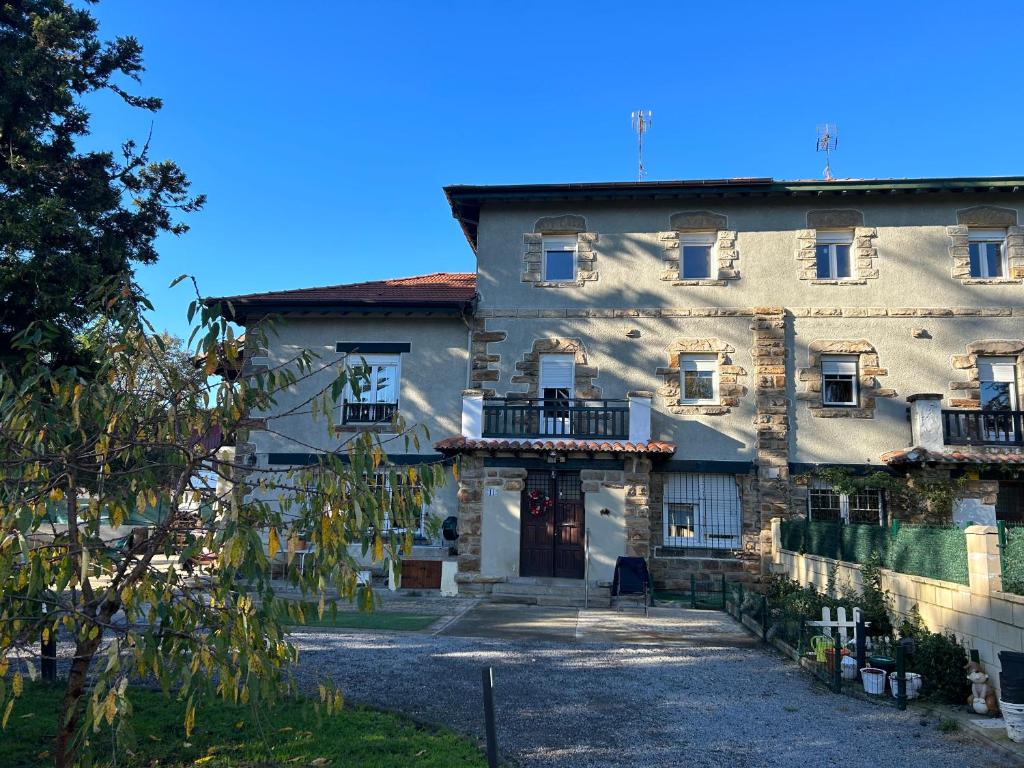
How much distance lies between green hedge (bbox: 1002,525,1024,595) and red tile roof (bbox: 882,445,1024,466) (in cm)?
906

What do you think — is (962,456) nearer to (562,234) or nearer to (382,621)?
(562,234)

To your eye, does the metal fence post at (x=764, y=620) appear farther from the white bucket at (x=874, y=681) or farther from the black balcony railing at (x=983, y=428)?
the black balcony railing at (x=983, y=428)

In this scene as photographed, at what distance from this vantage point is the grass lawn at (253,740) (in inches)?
209

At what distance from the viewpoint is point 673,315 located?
1748 cm

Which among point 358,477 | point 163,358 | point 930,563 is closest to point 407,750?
point 358,477

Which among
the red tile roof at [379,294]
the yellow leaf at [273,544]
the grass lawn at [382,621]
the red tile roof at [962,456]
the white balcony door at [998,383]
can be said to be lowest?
the grass lawn at [382,621]

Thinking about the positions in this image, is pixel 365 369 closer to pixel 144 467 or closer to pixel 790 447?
pixel 144 467

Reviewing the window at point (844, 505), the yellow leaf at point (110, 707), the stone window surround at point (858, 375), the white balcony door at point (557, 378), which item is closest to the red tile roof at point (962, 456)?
the window at point (844, 505)

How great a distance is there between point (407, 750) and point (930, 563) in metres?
6.48

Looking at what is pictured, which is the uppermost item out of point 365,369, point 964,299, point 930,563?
point 964,299

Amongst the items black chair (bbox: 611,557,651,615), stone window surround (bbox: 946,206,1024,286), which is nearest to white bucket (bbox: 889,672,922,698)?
black chair (bbox: 611,557,651,615)

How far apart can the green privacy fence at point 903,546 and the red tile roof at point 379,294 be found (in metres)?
9.59

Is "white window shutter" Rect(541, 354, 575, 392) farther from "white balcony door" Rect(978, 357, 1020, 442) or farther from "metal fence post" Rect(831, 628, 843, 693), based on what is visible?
"metal fence post" Rect(831, 628, 843, 693)

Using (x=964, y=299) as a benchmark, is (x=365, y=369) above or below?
below
